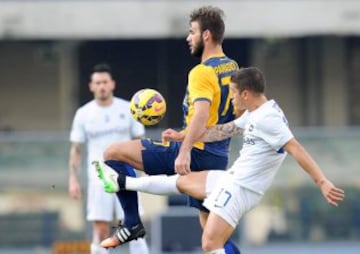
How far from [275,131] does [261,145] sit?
A: 0.29 metres

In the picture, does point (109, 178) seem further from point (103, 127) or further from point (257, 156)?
point (103, 127)

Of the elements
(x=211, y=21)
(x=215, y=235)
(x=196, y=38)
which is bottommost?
(x=215, y=235)

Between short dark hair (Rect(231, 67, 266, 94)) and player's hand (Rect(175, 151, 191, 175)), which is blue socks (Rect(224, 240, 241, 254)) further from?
short dark hair (Rect(231, 67, 266, 94))

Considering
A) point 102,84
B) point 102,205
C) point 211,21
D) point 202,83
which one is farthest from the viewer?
point 102,205

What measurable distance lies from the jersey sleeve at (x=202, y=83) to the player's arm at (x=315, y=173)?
991 mm

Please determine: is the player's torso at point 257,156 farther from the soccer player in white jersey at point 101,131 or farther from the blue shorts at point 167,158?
the soccer player in white jersey at point 101,131

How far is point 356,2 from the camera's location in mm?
28656

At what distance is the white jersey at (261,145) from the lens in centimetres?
1110

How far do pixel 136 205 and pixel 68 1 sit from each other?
658 inches

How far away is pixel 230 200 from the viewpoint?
452 inches

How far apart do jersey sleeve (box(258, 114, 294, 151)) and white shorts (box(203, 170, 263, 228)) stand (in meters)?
0.58

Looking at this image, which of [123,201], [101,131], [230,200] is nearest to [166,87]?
[101,131]

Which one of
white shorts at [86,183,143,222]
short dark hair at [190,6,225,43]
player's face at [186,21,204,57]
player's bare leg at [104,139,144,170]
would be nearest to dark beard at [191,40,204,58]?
player's face at [186,21,204,57]

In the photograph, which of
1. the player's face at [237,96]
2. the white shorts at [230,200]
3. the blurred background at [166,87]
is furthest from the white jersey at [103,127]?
the blurred background at [166,87]
